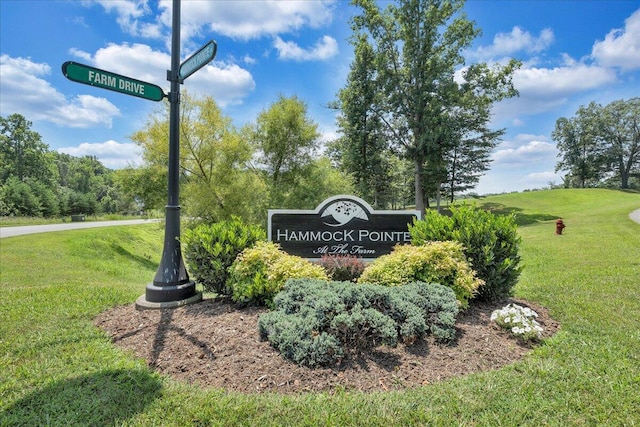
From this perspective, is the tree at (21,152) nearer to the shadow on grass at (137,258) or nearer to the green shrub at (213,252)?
the shadow on grass at (137,258)

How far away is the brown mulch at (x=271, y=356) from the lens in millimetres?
2525

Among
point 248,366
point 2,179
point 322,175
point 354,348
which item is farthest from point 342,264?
point 2,179

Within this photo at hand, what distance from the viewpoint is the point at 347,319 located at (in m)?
2.81

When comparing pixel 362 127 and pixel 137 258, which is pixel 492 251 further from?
pixel 362 127

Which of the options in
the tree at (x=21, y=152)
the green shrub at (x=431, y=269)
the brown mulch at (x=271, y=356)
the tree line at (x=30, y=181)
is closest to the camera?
the brown mulch at (x=271, y=356)

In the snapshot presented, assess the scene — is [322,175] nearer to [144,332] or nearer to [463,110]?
[463,110]

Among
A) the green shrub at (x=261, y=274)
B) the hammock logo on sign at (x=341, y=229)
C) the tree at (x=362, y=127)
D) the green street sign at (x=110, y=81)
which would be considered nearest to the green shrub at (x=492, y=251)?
the hammock logo on sign at (x=341, y=229)

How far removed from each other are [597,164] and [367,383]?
57864mm

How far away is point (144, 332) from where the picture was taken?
3430mm

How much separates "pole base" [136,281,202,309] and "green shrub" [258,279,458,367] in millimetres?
1584

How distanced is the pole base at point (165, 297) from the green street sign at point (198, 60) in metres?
2.92

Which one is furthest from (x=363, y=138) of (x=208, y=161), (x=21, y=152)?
(x=21, y=152)

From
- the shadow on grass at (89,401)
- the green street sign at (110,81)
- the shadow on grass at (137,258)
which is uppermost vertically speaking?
the green street sign at (110,81)

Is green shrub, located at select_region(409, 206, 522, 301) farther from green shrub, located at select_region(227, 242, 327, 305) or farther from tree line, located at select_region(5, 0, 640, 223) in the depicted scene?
tree line, located at select_region(5, 0, 640, 223)
